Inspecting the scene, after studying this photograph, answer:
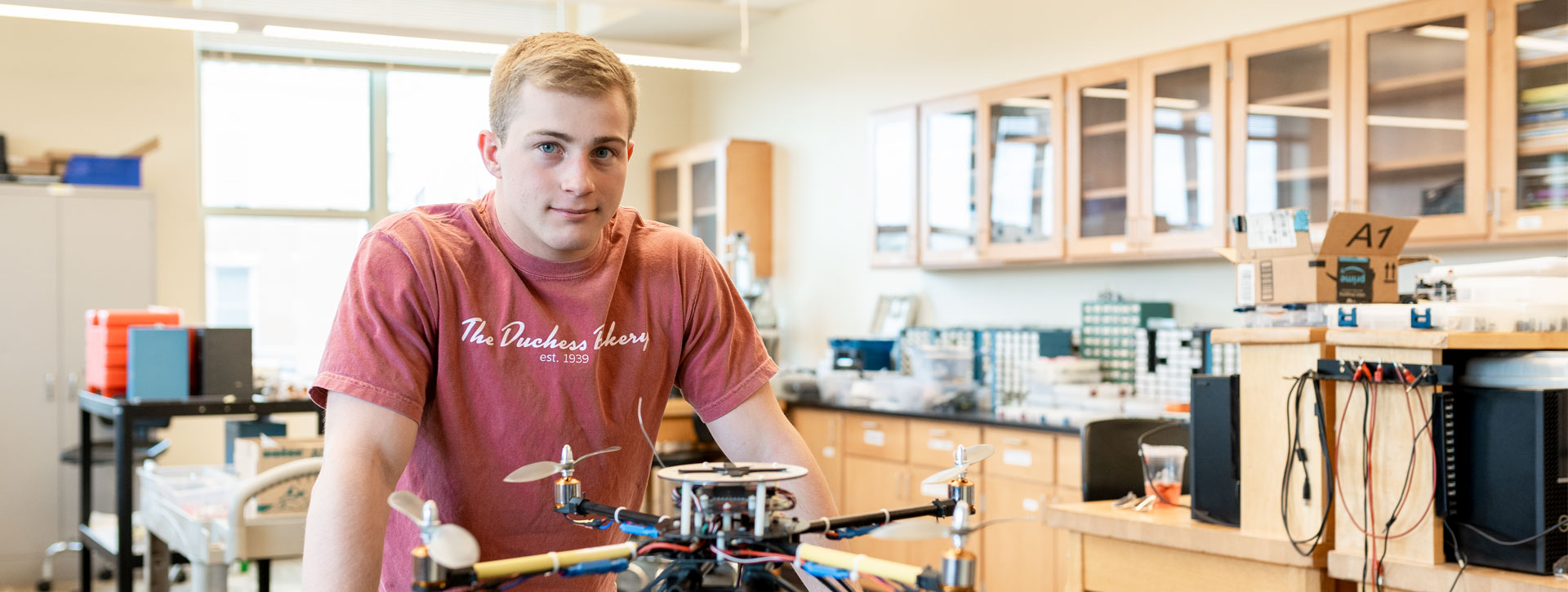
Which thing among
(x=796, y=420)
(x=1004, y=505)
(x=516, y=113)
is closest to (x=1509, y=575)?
(x=516, y=113)

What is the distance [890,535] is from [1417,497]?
5.64 ft

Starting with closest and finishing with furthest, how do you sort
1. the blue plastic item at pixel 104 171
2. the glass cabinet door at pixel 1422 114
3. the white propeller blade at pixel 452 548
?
the white propeller blade at pixel 452 548
the glass cabinet door at pixel 1422 114
the blue plastic item at pixel 104 171

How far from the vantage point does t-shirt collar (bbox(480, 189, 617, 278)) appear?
4.09ft

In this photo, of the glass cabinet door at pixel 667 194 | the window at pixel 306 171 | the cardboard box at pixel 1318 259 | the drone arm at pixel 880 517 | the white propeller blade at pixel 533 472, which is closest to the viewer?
→ the drone arm at pixel 880 517

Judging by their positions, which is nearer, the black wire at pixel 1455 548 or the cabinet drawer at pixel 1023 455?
the black wire at pixel 1455 548

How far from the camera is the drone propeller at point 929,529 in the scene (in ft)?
2.51

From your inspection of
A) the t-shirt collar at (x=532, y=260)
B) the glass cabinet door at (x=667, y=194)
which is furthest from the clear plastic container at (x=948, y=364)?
the t-shirt collar at (x=532, y=260)

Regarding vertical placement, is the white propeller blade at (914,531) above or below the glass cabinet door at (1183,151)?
below

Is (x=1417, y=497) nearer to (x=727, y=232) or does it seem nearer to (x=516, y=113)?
(x=516, y=113)

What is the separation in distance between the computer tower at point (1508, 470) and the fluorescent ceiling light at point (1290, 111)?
1863 millimetres

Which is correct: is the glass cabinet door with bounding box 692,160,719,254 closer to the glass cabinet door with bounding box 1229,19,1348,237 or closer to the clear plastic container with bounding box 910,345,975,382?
the clear plastic container with bounding box 910,345,975,382

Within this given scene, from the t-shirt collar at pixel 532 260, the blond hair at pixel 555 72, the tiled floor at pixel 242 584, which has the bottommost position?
the tiled floor at pixel 242 584

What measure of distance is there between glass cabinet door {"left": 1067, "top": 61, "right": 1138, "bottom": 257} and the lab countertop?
2.35 feet

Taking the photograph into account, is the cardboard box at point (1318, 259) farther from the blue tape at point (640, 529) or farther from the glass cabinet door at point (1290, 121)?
the blue tape at point (640, 529)
